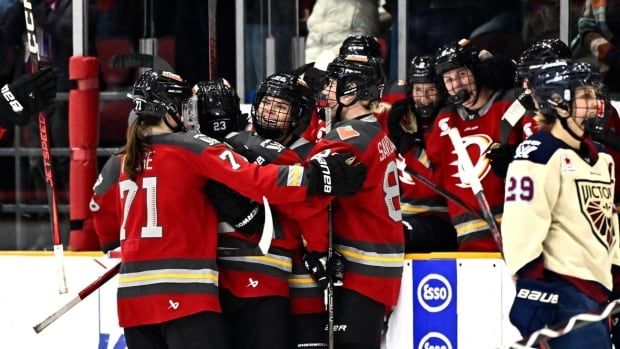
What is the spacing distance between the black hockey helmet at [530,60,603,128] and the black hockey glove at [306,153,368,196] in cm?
60

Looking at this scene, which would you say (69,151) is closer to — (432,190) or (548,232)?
(432,190)

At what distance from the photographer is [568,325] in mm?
3355

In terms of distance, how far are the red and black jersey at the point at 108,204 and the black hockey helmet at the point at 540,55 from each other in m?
1.29

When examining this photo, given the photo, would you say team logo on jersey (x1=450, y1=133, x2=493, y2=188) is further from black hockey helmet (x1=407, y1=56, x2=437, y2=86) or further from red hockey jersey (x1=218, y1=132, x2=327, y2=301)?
red hockey jersey (x1=218, y1=132, x2=327, y2=301)

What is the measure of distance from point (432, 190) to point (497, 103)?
40 cm

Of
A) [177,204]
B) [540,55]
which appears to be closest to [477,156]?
[540,55]

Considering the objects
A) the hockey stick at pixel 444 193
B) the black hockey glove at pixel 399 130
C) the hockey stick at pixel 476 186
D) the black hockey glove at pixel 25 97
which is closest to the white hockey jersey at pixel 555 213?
the hockey stick at pixel 476 186

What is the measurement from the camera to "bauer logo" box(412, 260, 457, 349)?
4.64m

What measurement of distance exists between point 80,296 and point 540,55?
1728 millimetres

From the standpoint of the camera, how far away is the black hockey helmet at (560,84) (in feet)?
11.4

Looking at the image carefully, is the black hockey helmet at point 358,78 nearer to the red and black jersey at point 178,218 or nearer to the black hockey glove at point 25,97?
the red and black jersey at point 178,218

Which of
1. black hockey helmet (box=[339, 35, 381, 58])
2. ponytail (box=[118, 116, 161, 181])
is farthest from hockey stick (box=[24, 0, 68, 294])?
ponytail (box=[118, 116, 161, 181])

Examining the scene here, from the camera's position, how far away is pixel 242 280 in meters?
4.07

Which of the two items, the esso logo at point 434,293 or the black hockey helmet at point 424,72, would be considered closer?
the esso logo at point 434,293
